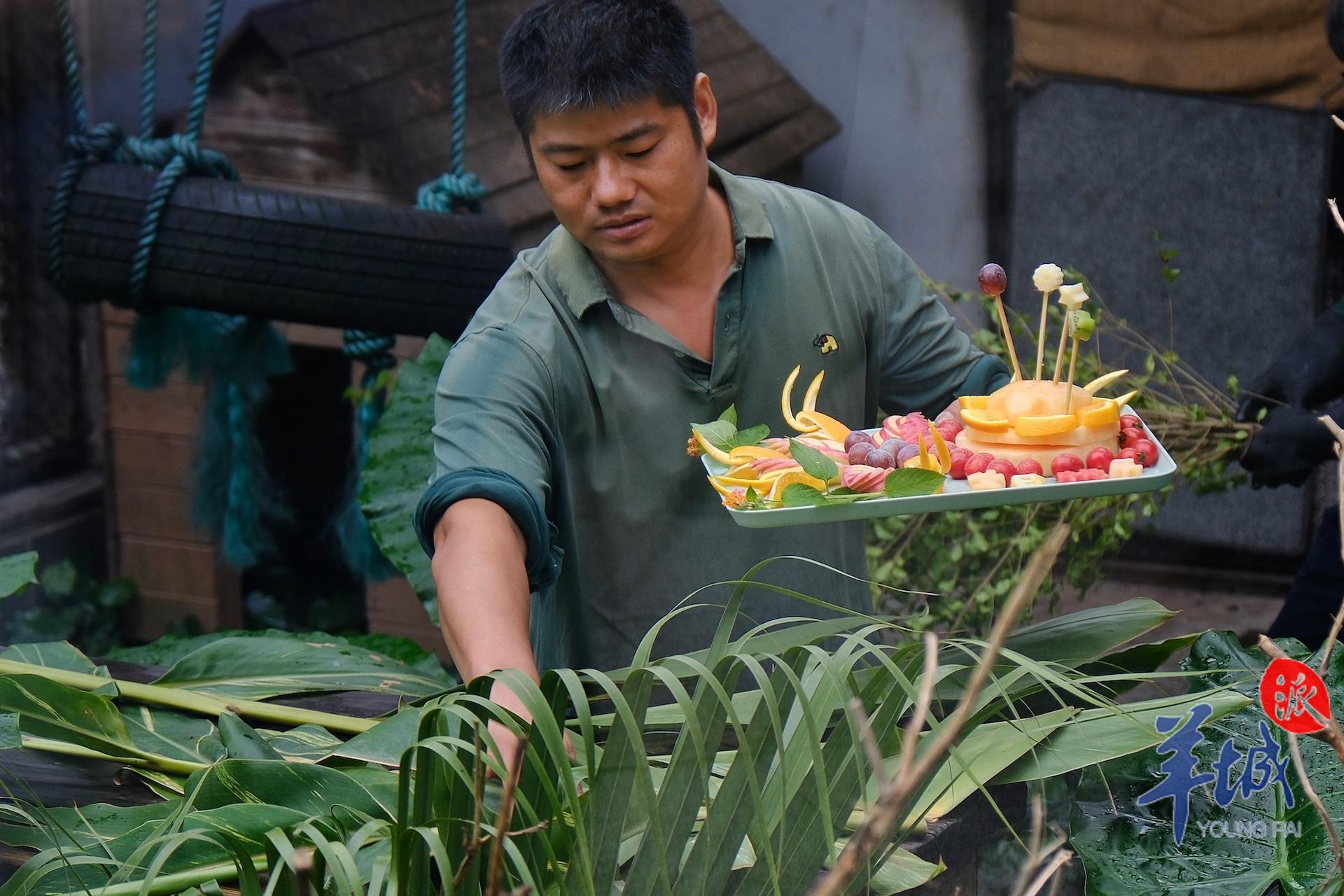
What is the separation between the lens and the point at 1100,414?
144cm

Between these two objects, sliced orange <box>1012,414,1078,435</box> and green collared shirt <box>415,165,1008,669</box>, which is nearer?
sliced orange <box>1012,414,1078,435</box>

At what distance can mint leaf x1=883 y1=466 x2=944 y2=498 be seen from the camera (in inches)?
54.2

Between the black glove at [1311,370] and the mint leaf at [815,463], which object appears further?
the black glove at [1311,370]

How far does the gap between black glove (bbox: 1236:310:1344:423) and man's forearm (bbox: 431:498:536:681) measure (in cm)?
131

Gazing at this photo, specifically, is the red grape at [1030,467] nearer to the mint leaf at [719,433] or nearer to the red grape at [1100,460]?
the red grape at [1100,460]

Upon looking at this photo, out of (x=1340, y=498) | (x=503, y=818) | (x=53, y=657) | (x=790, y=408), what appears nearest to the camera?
(x=503, y=818)

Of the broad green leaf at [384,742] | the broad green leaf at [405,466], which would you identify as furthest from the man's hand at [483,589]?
the broad green leaf at [405,466]

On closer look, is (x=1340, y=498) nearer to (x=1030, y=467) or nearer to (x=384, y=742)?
(x=1030, y=467)

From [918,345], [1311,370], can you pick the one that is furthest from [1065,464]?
[1311,370]

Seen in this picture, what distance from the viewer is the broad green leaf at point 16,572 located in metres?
1.71

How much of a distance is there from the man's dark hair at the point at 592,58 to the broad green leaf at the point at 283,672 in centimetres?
75

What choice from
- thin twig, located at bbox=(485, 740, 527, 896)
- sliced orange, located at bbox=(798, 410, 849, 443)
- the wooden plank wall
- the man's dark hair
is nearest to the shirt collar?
the man's dark hair

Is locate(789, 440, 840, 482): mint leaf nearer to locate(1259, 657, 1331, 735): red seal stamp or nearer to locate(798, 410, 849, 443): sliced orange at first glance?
locate(798, 410, 849, 443): sliced orange

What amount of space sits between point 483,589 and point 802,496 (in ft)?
1.11
